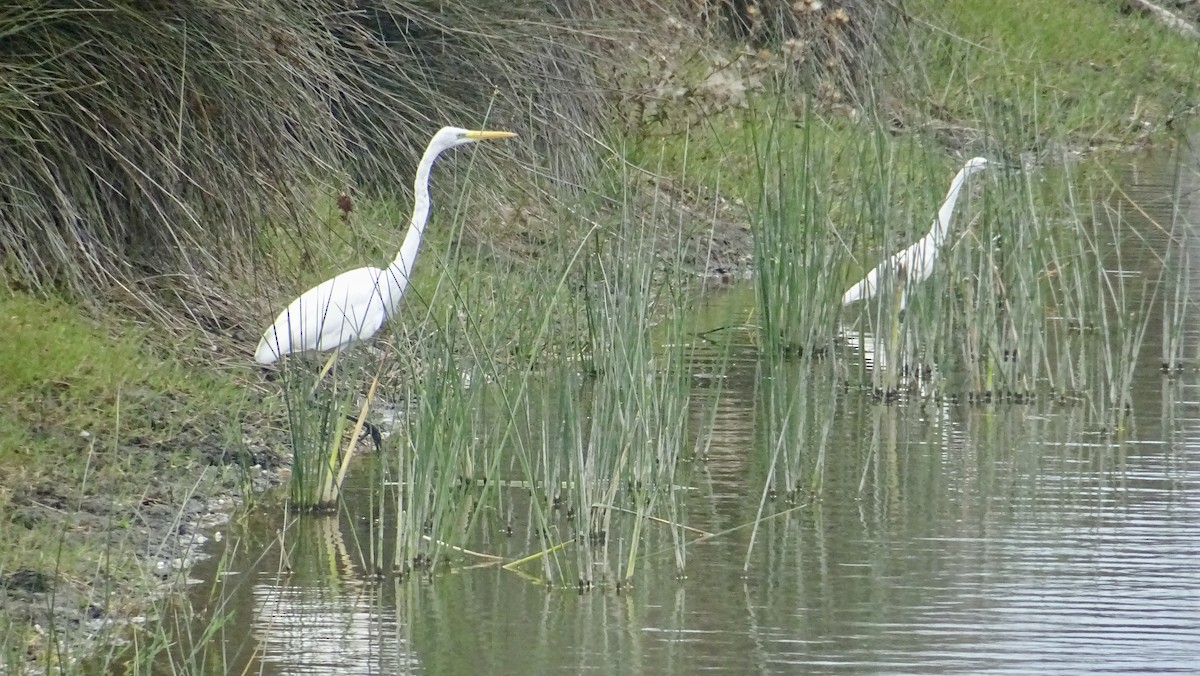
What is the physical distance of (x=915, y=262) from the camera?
683 centimetres

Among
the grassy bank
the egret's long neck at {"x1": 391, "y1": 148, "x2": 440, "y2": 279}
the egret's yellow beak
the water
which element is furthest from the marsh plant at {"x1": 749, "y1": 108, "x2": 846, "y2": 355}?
the egret's long neck at {"x1": 391, "y1": 148, "x2": 440, "y2": 279}

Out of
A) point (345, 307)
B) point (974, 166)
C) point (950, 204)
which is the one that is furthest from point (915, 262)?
point (345, 307)

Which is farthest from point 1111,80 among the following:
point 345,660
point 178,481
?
point 345,660

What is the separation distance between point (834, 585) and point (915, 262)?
2365mm

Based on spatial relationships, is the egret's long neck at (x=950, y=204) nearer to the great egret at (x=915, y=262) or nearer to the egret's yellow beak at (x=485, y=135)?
the great egret at (x=915, y=262)

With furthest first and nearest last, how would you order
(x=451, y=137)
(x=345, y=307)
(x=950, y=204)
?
(x=950, y=204), (x=451, y=137), (x=345, y=307)

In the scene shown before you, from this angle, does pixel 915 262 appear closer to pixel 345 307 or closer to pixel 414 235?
pixel 414 235

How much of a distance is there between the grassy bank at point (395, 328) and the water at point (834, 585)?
305 mm

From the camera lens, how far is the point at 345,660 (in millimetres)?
4156

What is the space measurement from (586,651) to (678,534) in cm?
95

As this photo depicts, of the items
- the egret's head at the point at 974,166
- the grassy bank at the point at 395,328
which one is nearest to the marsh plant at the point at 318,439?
the grassy bank at the point at 395,328

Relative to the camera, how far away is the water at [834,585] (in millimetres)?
4180

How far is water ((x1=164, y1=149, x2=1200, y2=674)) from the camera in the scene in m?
4.18

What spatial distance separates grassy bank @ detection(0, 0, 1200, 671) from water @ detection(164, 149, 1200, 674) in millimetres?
305
